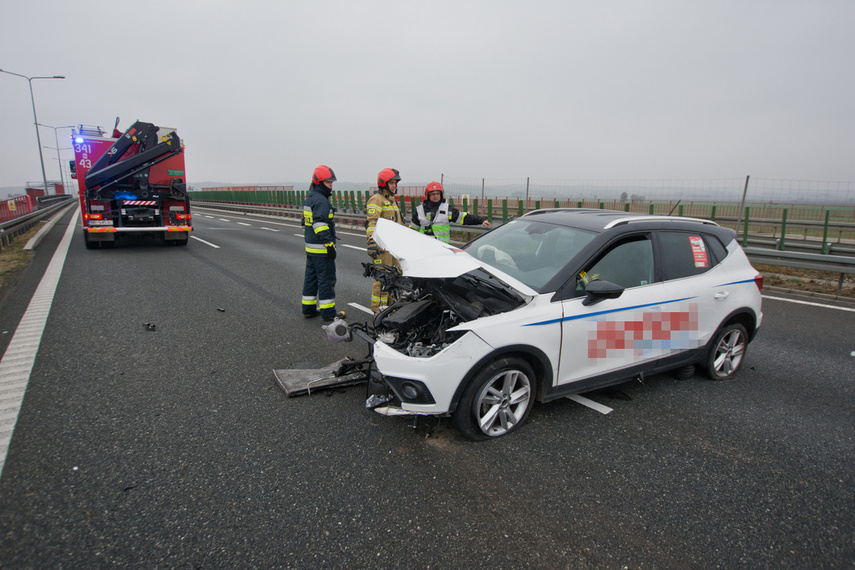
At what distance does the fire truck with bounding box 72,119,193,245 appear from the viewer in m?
11.5

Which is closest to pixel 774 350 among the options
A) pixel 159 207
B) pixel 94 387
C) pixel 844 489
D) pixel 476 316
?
pixel 844 489

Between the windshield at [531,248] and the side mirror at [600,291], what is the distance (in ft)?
0.99

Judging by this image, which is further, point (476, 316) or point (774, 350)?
point (774, 350)

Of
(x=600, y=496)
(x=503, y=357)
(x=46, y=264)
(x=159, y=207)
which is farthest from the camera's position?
(x=159, y=207)

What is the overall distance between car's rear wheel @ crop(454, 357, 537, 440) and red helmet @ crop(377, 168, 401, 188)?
3586 mm

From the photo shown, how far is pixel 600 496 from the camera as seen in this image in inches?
103

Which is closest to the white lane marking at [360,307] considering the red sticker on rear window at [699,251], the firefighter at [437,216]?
the firefighter at [437,216]

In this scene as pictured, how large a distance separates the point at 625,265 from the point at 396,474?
235 centimetres

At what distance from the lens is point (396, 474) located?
2752 mm

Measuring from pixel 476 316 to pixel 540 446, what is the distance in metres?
1.01

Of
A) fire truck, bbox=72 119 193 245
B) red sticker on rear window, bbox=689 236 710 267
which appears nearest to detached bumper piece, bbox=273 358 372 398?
red sticker on rear window, bbox=689 236 710 267

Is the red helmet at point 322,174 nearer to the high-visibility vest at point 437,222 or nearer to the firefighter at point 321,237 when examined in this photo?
the firefighter at point 321,237

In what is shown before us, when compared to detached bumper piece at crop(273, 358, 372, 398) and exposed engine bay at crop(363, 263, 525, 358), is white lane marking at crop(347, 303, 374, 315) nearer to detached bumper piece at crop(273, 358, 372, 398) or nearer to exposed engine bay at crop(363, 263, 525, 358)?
detached bumper piece at crop(273, 358, 372, 398)

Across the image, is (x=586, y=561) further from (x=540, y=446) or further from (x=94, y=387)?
(x=94, y=387)
